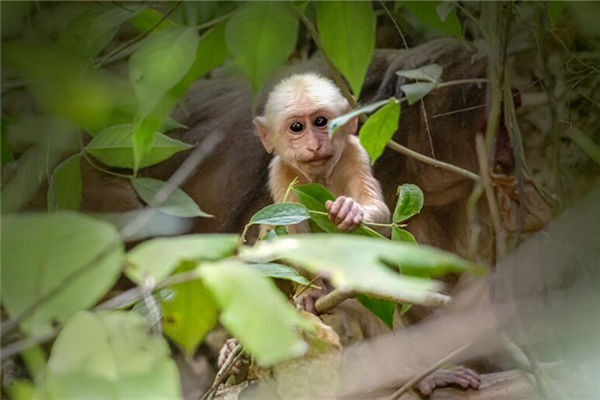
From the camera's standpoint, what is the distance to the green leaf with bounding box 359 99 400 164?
1548 millimetres

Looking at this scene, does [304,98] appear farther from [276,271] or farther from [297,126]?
[276,271]

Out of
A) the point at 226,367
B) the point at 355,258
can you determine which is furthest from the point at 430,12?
the point at 355,258

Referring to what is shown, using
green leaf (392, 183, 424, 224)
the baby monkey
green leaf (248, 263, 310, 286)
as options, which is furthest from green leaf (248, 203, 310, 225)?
the baby monkey

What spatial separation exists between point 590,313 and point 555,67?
4.28ft

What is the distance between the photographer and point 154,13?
1.73 m

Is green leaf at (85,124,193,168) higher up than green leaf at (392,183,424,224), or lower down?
higher up

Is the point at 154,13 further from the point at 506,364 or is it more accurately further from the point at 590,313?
the point at 506,364

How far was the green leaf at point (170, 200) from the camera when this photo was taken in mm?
1741

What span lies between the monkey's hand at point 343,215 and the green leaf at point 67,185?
557 millimetres

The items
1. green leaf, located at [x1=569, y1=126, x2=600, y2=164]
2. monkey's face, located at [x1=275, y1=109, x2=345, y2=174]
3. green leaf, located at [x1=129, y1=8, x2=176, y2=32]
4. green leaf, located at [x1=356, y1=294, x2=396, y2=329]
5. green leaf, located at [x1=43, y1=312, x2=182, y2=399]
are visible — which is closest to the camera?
green leaf, located at [x1=43, y1=312, x2=182, y2=399]

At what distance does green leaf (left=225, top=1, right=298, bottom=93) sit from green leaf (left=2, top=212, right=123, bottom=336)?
529 mm

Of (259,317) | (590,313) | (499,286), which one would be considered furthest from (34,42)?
(499,286)

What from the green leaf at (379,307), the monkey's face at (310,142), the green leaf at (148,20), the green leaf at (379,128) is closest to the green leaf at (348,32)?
the green leaf at (379,128)

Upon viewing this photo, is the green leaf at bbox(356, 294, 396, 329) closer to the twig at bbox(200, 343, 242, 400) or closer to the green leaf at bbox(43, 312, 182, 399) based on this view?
the twig at bbox(200, 343, 242, 400)
